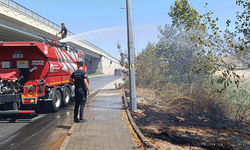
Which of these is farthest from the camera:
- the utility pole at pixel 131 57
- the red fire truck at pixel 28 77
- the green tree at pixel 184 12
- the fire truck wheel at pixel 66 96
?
the green tree at pixel 184 12

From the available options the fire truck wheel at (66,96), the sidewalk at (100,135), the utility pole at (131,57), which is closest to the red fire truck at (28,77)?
the fire truck wheel at (66,96)

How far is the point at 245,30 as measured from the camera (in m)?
5.64

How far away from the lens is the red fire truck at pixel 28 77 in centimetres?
727

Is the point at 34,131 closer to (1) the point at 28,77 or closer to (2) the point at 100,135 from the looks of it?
(2) the point at 100,135

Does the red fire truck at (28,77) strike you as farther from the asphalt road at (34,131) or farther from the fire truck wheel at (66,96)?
the fire truck wheel at (66,96)

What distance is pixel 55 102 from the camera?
871cm

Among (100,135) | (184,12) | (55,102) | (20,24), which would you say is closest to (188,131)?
Result: (100,135)

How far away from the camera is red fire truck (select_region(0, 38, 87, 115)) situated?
7273mm

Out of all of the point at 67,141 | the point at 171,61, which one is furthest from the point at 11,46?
the point at 171,61

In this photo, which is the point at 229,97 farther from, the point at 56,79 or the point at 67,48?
the point at 67,48

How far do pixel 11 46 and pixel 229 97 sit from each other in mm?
8387

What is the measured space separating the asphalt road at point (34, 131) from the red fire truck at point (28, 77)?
0.38 meters

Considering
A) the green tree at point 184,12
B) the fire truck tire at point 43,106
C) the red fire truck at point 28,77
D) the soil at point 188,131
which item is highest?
the green tree at point 184,12

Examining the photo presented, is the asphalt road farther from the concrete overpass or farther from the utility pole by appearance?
the concrete overpass
